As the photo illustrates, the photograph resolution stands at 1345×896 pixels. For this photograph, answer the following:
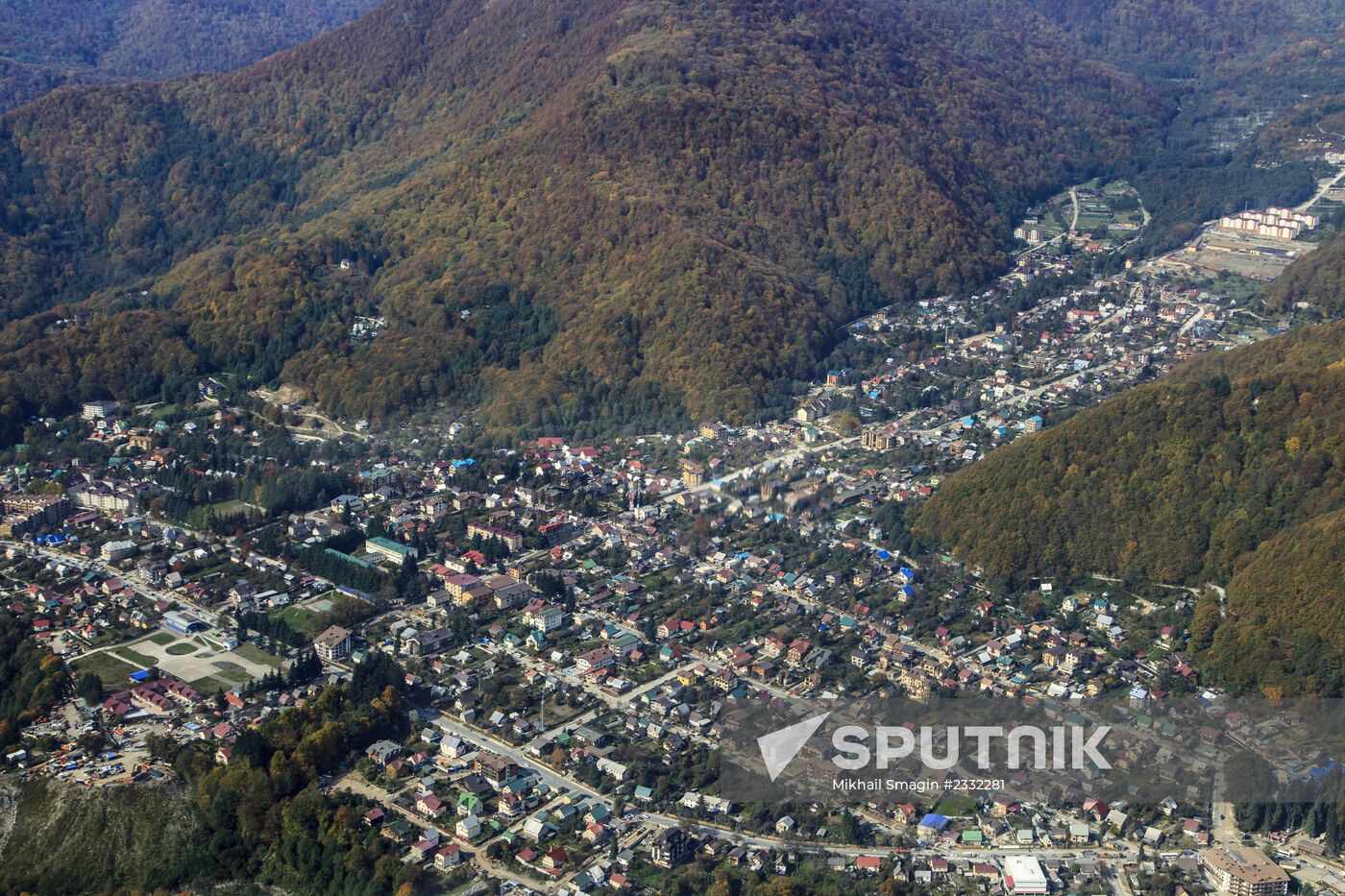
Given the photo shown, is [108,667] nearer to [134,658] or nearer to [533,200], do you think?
[134,658]

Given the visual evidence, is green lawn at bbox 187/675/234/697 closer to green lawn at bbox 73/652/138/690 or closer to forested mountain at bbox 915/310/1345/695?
green lawn at bbox 73/652/138/690

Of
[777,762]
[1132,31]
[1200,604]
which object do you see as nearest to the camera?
[777,762]

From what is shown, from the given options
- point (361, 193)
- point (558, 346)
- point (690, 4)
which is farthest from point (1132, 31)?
point (558, 346)

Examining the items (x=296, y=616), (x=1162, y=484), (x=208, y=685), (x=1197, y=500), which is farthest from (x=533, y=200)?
(x=1197, y=500)

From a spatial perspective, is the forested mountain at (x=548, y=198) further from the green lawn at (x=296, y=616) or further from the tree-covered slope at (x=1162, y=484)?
the green lawn at (x=296, y=616)

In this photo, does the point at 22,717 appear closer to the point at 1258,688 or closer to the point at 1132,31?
the point at 1258,688

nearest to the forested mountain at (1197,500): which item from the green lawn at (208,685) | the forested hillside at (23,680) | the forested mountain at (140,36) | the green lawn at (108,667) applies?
the green lawn at (208,685)
